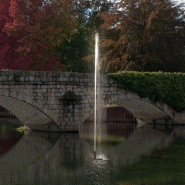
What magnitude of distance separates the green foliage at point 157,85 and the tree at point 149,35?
3264mm

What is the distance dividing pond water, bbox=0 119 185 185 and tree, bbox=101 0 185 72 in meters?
9.28

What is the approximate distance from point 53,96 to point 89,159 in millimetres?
6313

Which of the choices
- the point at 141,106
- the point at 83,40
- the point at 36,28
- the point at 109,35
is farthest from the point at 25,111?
the point at 83,40

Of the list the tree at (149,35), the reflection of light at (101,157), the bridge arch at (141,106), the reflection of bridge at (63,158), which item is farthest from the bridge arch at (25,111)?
the tree at (149,35)

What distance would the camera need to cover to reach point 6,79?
17.7 meters

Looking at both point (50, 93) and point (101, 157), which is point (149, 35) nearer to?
point (50, 93)

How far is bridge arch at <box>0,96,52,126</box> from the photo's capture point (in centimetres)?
1895

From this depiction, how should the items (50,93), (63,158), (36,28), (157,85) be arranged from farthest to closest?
(36,28)
(157,85)
(50,93)
(63,158)

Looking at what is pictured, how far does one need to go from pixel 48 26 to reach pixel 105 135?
31.0ft

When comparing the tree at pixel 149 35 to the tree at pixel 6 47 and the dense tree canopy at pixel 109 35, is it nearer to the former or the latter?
the dense tree canopy at pixel 109 35

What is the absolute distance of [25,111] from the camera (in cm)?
2072

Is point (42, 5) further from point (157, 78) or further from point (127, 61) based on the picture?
point (157, 78)

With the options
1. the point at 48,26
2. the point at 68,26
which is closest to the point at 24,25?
the point at 48,26

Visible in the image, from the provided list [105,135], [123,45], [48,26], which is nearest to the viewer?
[105,135]
